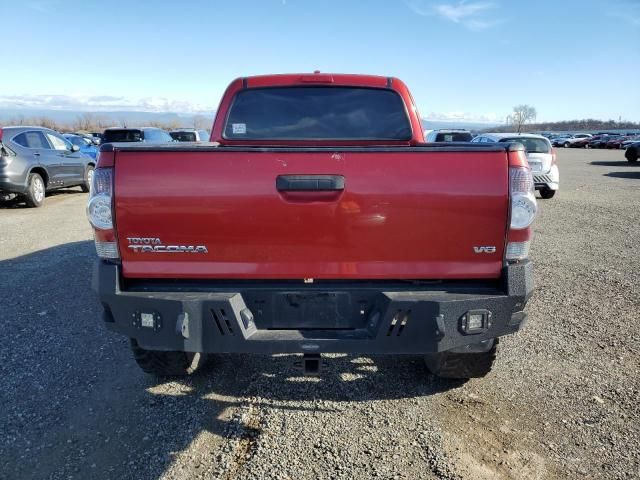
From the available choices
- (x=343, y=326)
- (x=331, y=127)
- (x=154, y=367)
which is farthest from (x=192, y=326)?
(x=331, y=127)

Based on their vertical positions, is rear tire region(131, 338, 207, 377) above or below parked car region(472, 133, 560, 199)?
below

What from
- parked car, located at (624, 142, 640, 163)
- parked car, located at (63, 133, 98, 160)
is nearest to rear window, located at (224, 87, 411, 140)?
parked car, located at (63, 133, 98, 160)

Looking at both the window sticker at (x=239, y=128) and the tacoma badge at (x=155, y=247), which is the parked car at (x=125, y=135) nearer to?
the window sticker at (x=239, y=128)

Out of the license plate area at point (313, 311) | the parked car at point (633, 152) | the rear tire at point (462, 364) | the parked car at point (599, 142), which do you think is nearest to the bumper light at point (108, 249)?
the license plate area at point (313, 311)

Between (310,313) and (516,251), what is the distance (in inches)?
45.3

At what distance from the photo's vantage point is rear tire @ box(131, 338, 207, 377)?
122 inches

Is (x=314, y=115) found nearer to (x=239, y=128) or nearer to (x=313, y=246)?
(x=239, y=128)

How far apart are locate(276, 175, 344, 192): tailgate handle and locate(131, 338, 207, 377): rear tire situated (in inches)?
62.2

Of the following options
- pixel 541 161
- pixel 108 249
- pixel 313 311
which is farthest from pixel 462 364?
pixel 541 161

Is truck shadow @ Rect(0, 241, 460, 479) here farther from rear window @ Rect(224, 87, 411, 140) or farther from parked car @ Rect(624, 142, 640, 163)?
parked car @ Rect(624, 142, 640, 163)

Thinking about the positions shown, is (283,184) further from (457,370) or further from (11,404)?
(11,404)

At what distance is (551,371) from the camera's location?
3.48 meters

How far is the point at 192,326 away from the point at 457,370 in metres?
1.89

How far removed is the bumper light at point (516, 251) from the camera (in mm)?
2373
